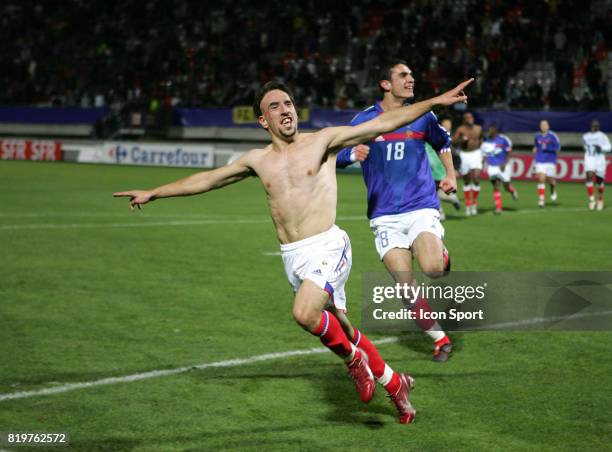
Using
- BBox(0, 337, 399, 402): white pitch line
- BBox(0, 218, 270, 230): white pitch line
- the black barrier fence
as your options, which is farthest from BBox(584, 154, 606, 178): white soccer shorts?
BBox(0, 337, 399, 402): white pitch line

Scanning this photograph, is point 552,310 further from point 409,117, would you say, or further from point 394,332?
point 409,117

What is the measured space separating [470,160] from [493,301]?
12.8 meters

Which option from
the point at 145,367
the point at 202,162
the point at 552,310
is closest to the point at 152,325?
the point at 145,367

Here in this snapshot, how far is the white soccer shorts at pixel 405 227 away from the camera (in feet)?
26.1

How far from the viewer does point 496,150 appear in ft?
76.8

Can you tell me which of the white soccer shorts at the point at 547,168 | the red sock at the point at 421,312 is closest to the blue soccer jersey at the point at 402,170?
the red sock at the point at 421,312

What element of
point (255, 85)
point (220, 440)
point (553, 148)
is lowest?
point (220, 440)

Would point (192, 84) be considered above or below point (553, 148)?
above

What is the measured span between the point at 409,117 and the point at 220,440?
230 cm

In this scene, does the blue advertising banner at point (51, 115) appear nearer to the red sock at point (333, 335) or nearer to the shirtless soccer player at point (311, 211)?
the shirtless soccer player at point (311, 211)

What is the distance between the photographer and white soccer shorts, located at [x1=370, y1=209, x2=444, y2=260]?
7.95 m

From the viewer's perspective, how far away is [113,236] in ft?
52.7

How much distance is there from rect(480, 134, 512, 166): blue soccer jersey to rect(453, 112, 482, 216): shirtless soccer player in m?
0.31

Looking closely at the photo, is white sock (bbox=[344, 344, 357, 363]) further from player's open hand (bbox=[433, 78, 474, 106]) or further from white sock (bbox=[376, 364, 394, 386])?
player's open hand (bbox=[433, 78, 474, 106])
